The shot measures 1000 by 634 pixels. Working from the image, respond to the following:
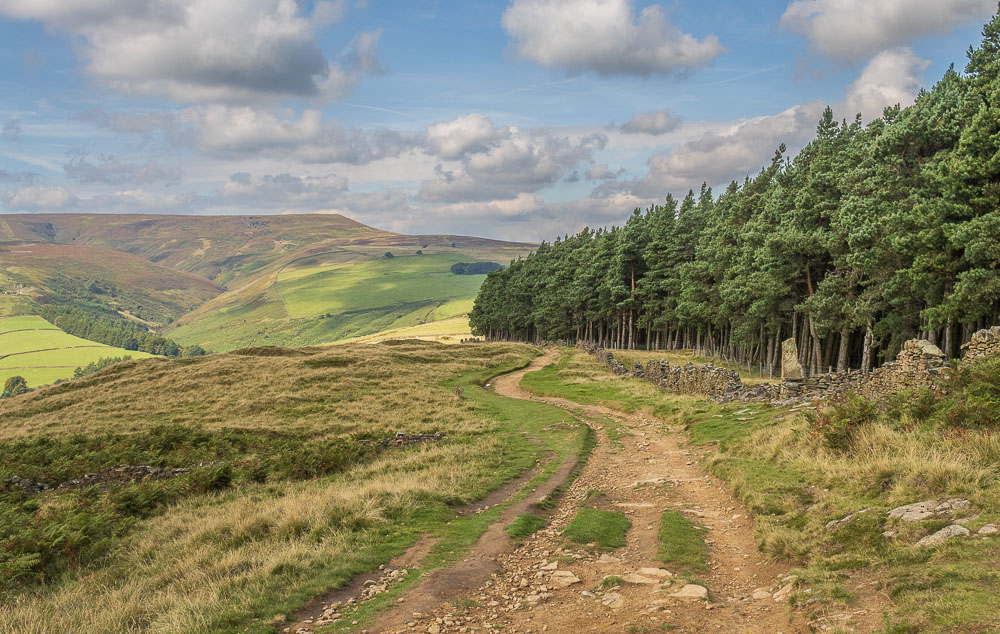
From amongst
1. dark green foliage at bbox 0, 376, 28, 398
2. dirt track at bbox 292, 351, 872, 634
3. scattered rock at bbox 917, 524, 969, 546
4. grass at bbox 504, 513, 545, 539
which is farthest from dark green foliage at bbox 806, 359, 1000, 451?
dark green foliage at bbox 0, 376, 28, 398

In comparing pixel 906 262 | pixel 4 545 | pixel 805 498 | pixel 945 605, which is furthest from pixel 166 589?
pixel 906 262

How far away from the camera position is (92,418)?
36375 millimetres

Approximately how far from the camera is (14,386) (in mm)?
137625

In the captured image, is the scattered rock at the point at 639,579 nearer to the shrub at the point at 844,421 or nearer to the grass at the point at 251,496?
the grass at the point at 251,496

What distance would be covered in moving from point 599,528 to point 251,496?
36.5ft

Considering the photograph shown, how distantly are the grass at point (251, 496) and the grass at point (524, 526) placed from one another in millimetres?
812

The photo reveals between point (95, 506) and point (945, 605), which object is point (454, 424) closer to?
point (95, 506)

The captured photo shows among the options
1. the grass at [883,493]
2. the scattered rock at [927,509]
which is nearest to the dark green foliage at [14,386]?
the grass at [883,493]

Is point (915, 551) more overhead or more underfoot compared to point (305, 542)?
more overhead

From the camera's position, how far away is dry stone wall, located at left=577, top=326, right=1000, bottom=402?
17.8 metres

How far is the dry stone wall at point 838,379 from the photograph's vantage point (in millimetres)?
17828

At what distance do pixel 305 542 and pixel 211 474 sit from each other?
9.69m

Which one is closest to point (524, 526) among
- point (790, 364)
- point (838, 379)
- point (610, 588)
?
point (610, 588)

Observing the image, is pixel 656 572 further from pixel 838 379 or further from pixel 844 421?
pixel 838 379
